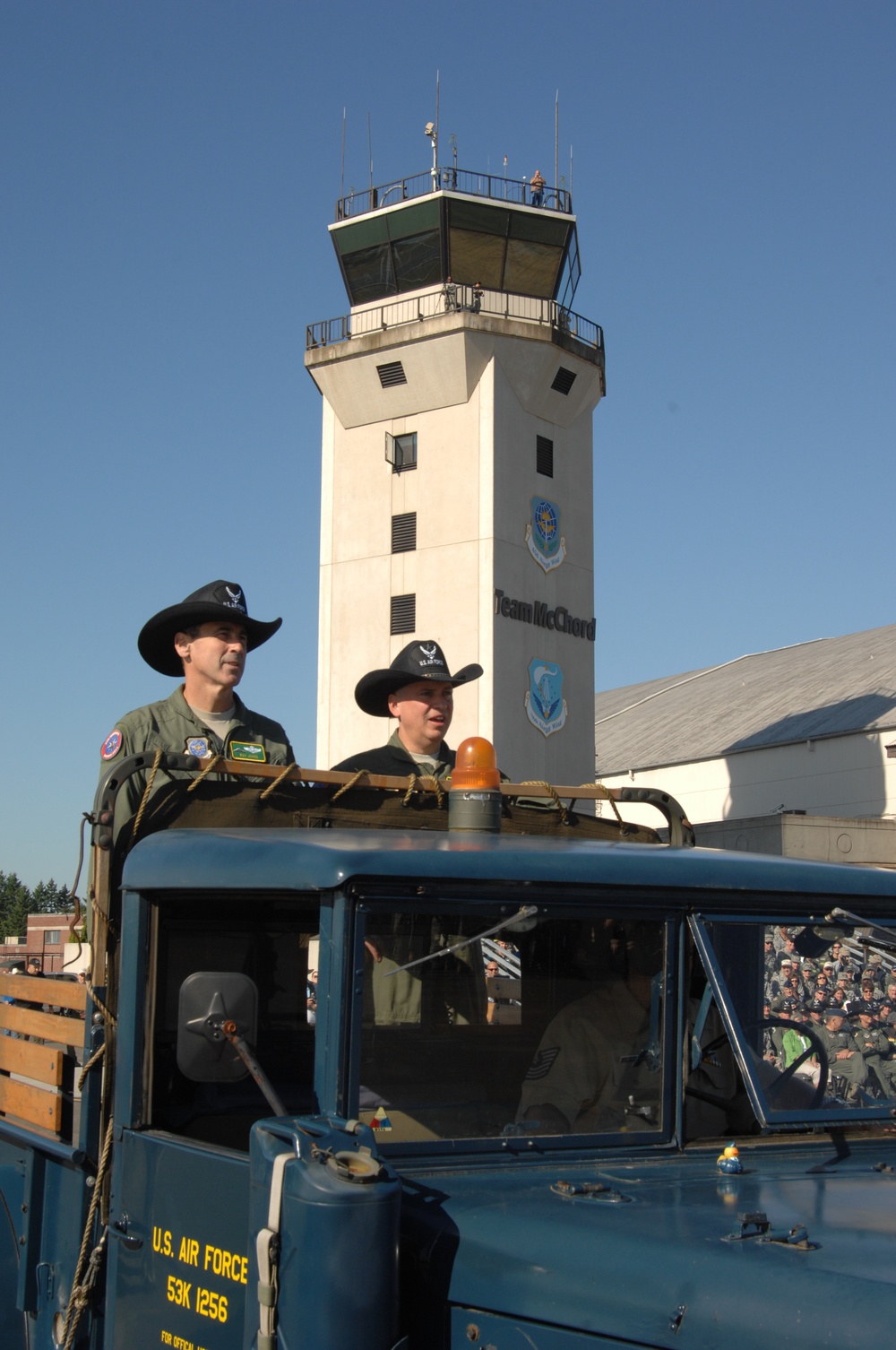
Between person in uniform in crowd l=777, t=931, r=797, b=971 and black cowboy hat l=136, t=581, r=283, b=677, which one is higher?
black cowboy hat l=136, t=581, r=283, b=677

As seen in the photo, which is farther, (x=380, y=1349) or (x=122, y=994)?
(x=122, y=994)

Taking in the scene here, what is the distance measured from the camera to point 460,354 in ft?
107

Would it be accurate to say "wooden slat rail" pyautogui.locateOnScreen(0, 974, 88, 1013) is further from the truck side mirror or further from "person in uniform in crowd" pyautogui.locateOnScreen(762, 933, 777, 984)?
"person in uniform in crowd" pyautogui.locateOnScreen(762, 933, 777, 984)

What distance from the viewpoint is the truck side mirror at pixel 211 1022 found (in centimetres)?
291

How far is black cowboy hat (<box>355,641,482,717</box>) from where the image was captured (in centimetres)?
548

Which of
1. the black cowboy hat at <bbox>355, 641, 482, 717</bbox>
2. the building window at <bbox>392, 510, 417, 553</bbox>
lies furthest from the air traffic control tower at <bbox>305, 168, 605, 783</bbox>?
the black cowboy hat at <bbox>355, 641, 482, 717</bbox>

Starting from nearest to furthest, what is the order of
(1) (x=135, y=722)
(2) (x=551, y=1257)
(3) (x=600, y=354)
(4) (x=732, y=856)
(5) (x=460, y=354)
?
(2) (x=551, y=1257)
(4) (x=732, y=856)
(1) (x=135, y=722)
(5) (x=460, y=354)
(3) (x=600, y=354)

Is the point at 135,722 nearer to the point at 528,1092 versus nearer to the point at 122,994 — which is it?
the point at 122,994

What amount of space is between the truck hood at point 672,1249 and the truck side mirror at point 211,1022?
1.60 feet

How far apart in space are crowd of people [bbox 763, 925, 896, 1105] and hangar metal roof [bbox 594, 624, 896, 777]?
34029 millimetres

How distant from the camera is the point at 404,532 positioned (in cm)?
3350

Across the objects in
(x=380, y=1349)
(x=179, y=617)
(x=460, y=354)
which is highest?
(x=460, y=354)

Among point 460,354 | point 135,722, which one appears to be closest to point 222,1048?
point 135,722

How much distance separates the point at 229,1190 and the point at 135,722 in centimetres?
234
